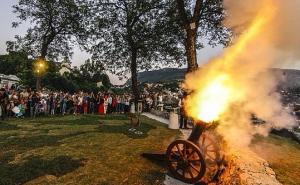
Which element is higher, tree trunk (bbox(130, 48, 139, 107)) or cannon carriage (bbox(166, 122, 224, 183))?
tree trunk (bbox(130, 48, 139, 107))

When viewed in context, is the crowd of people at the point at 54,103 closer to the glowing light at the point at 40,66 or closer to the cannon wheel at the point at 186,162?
the glowing light at the point at 40,66

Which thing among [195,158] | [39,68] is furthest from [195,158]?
[39,68]

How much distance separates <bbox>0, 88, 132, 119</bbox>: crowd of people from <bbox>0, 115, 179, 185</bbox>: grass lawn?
5.77 m

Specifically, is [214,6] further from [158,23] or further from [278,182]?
[278,182]

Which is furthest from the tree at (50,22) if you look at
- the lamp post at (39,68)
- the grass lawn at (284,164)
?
the grass lawn at (284,164)

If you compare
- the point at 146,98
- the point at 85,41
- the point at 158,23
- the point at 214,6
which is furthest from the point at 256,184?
the point at 85,41

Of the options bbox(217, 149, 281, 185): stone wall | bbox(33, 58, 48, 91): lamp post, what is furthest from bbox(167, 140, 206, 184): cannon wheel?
bbox(33, 58, 48, 91): lamp post

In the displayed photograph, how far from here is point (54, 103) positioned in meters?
27.5

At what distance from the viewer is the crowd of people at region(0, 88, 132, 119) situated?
23.8m

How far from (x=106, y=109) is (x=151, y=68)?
32.4 feet

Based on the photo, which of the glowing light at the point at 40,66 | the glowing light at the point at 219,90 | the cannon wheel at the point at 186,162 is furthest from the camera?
the glowing light at the point at 40,66

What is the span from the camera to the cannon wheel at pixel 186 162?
10266 mm

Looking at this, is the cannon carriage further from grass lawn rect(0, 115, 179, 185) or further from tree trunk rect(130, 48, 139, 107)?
tree trunk rect(130, 48, 139, 107)

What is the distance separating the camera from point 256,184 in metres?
11.0
